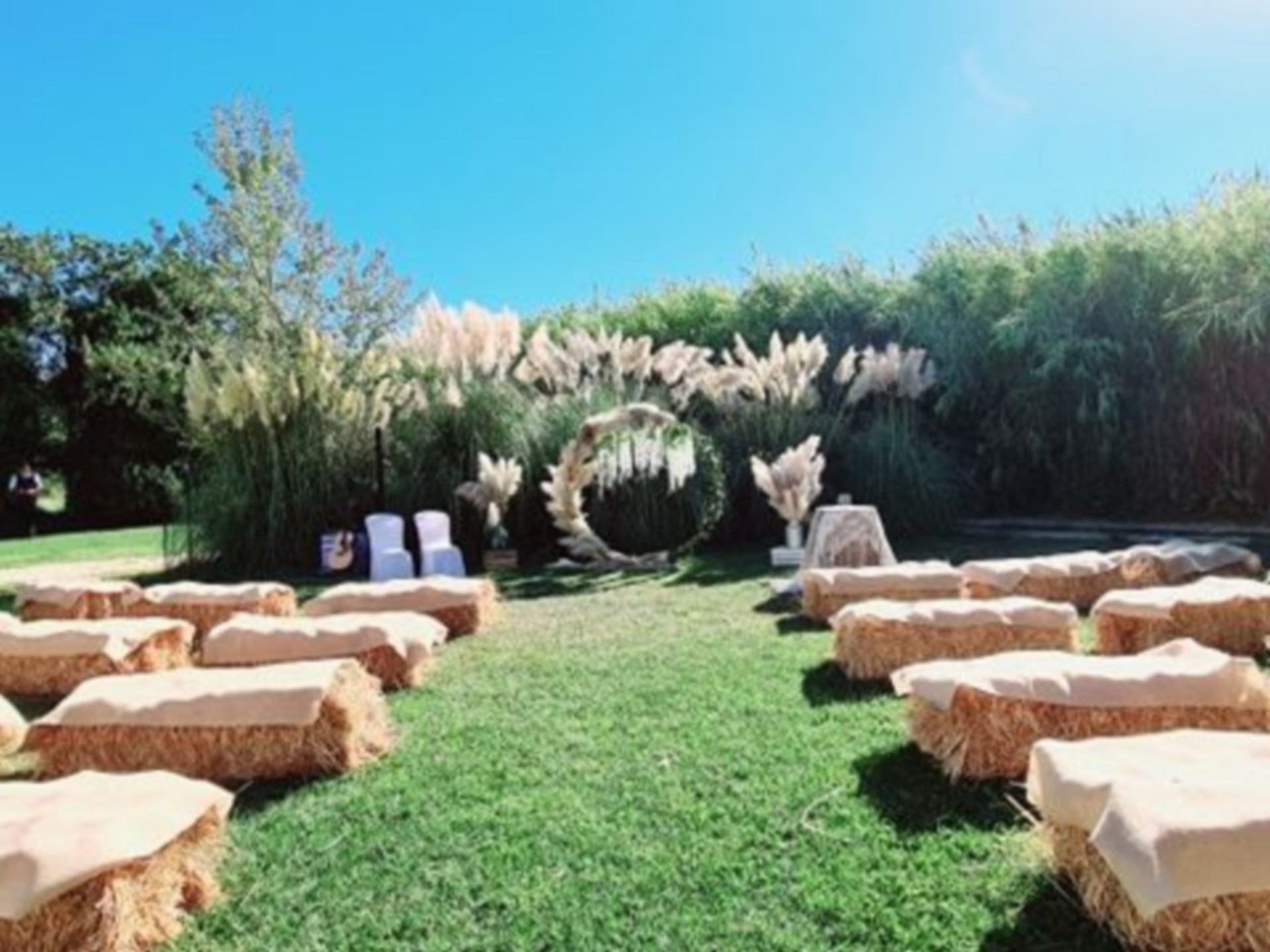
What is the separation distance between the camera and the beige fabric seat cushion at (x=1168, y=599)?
11.2ft

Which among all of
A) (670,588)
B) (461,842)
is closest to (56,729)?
(461,842)

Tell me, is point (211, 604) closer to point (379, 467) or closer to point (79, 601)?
point (79, 601)

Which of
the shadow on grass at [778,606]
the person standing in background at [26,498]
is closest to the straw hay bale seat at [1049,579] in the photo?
the shadow on grass at [778,606]

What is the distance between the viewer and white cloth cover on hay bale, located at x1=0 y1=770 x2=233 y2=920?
1.57 metres

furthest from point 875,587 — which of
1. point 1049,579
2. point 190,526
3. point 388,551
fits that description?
point 190,526

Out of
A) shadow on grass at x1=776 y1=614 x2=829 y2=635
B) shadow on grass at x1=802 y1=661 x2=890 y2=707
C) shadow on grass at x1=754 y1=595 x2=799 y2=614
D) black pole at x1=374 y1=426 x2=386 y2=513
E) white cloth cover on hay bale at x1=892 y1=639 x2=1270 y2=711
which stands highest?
black pole at x1=374 y1=426 x2=386 y2=513

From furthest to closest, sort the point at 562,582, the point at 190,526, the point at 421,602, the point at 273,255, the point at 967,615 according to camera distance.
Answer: the point at 273,255 → the point at 190,526 → the point at 562,582 → the point at 421,602 → the point at 967,615

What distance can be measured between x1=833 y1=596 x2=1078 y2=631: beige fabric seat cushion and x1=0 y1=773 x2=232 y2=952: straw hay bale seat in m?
2.13

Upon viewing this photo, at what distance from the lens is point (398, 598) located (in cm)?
462

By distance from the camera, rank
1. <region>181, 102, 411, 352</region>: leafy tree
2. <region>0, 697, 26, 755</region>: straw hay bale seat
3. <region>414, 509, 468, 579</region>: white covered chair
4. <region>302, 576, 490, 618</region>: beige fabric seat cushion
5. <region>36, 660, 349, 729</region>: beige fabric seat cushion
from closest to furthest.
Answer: <region>36, 660, 349, 729</region>: beige fabric seat cushion, <region>0, 697, 26, 755</region>: straw hay bale seat, <region>302, 576, 490, 618</region>: beige fabric seat cushion, <region>414, 509, 468, 579</region>: white covered chair, <region>181, 102, 411, 352</region>: leafy tree

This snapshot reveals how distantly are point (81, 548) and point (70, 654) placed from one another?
9.22m

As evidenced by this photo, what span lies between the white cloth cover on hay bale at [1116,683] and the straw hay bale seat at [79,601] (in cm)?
403

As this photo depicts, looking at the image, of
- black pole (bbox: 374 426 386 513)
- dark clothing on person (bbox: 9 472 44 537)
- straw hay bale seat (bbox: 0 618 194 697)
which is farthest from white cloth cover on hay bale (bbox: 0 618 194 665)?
dark clothing on person (bbox: 9 472 44 537)

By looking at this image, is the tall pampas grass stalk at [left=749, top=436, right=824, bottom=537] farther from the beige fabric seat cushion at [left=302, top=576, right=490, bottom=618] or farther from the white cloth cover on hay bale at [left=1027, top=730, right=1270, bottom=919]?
the white cloth cover on hay bale at [left=1027, top=730, right=1270, bottom=919]
